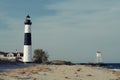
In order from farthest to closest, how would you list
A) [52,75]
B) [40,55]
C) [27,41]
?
[40,55] → [27,41] → [52,75]

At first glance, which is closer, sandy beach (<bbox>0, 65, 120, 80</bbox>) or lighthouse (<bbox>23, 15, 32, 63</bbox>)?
sandy beach (<bbox>0, 65, 120, 80</bbox>)

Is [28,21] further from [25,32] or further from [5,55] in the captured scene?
[5,55]

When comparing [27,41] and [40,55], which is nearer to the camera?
[27,41]

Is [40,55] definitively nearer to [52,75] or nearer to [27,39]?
[27,39]

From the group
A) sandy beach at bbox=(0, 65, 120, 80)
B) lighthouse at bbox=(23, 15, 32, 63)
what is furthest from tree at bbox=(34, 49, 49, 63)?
sandy beach at bbox=(0, 65, 120, 80)

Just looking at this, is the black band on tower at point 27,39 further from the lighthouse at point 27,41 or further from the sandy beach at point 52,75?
the sandy beach at point 52,75

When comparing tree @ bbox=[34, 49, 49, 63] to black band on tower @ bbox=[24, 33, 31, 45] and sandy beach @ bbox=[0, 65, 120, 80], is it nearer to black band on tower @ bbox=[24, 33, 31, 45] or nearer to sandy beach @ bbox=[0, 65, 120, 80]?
black band on tower @ bbox=[24, 33, 31, 45]

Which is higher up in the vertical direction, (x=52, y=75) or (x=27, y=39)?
(x=27, y=39)

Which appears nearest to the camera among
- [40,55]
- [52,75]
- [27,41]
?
[52,75]

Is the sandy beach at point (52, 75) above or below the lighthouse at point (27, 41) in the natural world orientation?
below

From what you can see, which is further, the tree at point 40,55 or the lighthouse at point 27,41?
the tree at point 40,55

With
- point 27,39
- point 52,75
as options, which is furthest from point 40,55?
point 52,75

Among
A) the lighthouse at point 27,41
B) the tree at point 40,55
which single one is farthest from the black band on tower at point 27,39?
the tree at point 40,55

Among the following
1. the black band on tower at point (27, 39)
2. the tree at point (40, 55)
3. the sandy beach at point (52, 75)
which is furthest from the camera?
the tree at point (40, 55)
